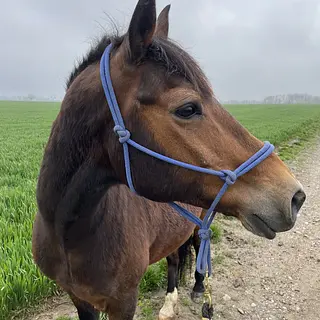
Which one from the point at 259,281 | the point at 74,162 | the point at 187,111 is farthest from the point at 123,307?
the point at 259,281

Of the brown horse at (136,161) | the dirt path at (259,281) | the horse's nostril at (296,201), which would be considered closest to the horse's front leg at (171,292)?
the dirt path at (259,281)

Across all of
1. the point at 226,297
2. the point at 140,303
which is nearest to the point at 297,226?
the point at 226,297

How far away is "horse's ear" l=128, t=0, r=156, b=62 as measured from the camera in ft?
5.65

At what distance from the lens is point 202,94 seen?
191cm

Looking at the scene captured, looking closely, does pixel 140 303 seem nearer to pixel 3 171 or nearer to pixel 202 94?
pixel 202 94

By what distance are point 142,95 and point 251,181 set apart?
0.77m

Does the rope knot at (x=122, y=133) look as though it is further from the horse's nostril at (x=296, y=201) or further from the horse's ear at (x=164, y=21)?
the horse's nostril at (x=296, y=201)

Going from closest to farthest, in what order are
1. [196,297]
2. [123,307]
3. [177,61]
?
[177,61]
[123,307]
[196,297]

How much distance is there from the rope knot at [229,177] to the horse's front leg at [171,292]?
257 cm

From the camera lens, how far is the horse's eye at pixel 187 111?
6.05ft

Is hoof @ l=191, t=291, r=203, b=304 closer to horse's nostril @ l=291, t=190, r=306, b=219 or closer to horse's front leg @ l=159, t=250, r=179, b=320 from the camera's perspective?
horse's front leg @ l=159, t=250, r=179, b=320

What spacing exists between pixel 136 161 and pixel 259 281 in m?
3.60

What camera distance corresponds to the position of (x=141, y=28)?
1.80m

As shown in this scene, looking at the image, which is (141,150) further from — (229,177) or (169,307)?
(169,307)
